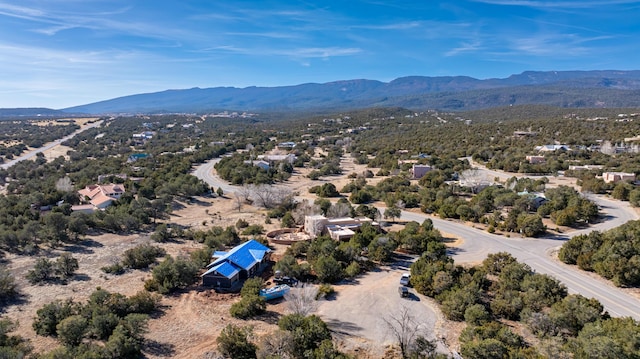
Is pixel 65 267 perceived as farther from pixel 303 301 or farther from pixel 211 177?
pixel 211 177

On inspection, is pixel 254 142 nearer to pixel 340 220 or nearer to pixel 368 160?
pixel 368 160

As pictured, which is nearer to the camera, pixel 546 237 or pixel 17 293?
pixel 17 293

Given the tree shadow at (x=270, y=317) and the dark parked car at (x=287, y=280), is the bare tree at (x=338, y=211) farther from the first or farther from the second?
the tree shadow at (x=270, y=317)

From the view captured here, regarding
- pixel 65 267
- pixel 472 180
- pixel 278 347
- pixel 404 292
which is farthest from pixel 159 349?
pixel 472 180

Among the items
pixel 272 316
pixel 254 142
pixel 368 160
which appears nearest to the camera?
pixel 272 316

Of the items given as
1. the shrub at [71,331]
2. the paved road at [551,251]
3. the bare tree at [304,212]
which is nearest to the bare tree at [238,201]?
the bare tree at [304,212]

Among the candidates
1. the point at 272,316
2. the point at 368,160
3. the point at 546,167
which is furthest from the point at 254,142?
the point at 272,316

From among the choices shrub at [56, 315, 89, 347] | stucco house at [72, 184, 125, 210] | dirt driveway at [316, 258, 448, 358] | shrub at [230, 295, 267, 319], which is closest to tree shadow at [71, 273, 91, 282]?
shrub at [56, 315, 89, 347]
